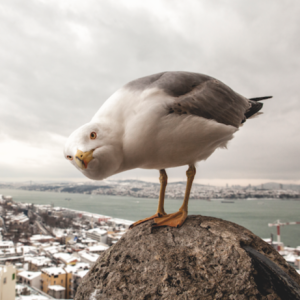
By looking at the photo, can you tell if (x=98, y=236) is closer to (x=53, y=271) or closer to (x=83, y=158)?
(x=53, y=271)

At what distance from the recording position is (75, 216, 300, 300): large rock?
2.24m

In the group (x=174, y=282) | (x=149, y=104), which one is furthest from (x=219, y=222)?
(x=149, y=104)

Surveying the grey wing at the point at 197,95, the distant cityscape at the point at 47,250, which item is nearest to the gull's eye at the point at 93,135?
the grey wing at the point at 197,95

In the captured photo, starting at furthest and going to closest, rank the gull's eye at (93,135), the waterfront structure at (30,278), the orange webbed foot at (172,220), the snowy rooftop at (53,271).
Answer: the snowy rooftop at (53,271)
the waterfront structure at (30,278)
the orange webbed foot at (172,220)
the gull's eye at (93,135)

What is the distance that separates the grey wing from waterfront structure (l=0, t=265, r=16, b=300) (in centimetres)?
1148

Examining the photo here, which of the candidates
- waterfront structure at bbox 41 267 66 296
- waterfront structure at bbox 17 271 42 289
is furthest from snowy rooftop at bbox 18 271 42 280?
waterfront structure at bbox 41 267 66 296

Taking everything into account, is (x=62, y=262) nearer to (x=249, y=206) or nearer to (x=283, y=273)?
(x=283, y=273)

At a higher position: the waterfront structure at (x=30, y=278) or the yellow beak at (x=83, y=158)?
→ the yellow beak at (x=83, y=158)

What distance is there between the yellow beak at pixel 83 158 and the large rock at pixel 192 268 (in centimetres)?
108

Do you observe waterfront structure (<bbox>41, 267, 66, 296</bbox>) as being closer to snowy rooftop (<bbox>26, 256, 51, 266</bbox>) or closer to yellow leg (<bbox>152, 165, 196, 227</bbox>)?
snowy rooftop (<bbox>26, 256, 51, 266</bbox>)

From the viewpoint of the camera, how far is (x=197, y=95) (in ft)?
9.62

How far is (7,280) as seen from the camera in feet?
36.4

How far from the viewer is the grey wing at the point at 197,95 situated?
2787mm

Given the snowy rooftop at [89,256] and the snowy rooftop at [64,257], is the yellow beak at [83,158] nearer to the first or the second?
the snowy rooftop at [89,256]
